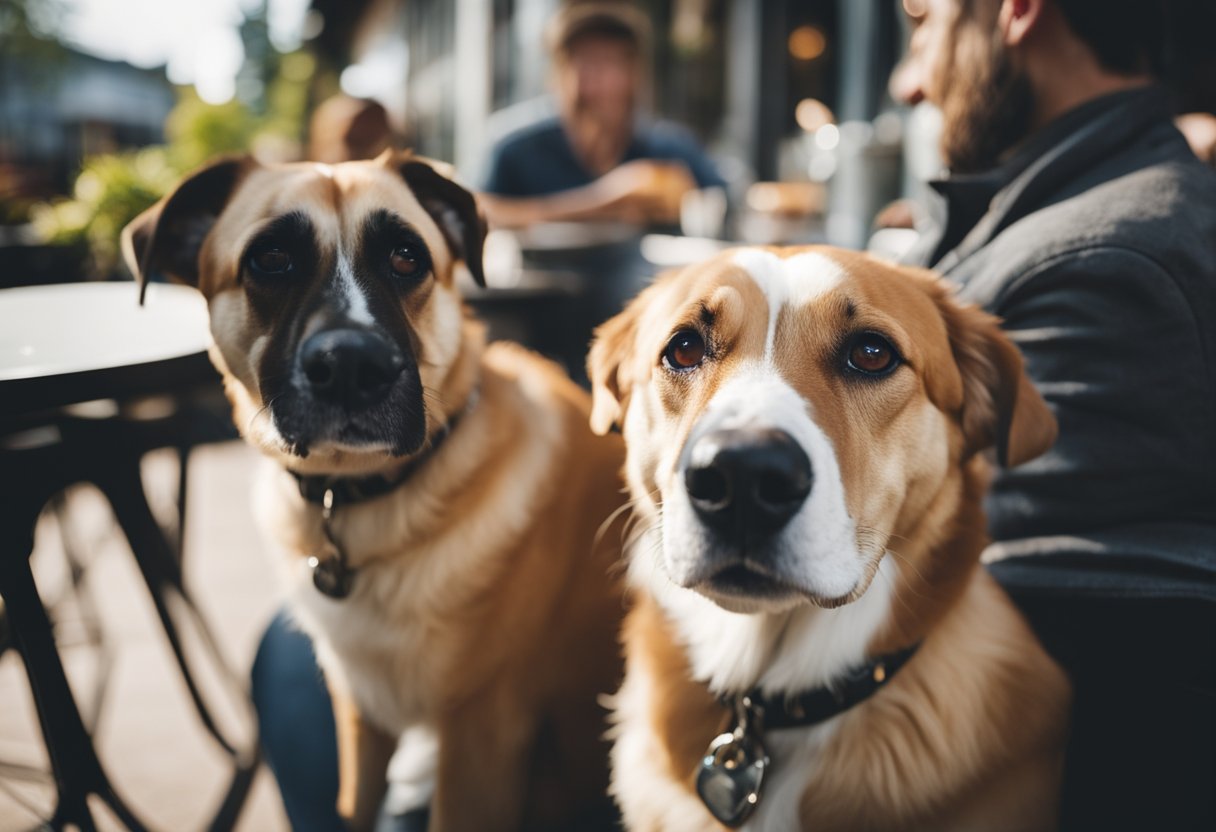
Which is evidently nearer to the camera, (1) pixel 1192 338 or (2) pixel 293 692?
(1) pixel 1192 338

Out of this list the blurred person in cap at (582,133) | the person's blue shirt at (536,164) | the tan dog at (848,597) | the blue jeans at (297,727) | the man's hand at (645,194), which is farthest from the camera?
the person's blue shirt at (536,164)

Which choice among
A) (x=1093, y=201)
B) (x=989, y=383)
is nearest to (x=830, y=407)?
(x=989, y=383)

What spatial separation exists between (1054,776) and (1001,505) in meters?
0.57

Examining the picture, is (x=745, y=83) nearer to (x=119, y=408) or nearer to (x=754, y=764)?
(x=119, y=408)

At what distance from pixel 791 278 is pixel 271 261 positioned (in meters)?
1.21

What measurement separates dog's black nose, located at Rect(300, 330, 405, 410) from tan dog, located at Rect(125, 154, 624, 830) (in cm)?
4

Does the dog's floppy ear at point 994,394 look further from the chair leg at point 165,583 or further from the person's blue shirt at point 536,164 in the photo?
the person's blue shirt at point 536,164

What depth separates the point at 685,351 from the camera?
1634mm

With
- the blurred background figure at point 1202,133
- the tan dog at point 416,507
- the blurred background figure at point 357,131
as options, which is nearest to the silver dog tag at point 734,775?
the tan dog at point 416,507

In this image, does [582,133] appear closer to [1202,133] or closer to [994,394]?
[1202,133]

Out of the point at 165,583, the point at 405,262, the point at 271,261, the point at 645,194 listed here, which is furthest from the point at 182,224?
the point at 645,194

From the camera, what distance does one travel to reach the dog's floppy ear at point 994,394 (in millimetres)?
1483

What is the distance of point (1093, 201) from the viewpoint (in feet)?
5.57

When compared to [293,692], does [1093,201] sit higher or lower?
higher
